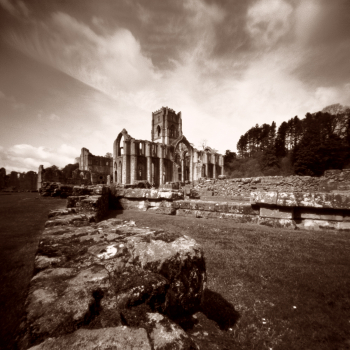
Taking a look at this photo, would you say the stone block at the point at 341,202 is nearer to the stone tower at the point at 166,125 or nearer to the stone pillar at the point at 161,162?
the stone pillar at the point at 161,162

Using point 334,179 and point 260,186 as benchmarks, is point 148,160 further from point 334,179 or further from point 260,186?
point 334,179

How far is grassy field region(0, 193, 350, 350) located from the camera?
1713 mm

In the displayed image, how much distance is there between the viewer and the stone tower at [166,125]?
6319 centimetres

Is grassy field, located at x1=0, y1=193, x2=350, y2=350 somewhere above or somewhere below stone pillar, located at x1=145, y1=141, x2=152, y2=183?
below

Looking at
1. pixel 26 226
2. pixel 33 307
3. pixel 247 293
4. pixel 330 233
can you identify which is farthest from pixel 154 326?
pixel 26 226

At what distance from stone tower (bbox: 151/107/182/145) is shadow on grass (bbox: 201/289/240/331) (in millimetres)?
62011

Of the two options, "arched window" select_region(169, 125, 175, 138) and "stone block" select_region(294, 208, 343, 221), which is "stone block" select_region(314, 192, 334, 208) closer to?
"stone block" select_region(294, 208, 343, 221)

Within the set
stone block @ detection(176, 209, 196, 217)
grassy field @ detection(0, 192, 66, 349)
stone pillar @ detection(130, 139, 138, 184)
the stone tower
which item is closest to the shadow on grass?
grassy field @ detection(0, 192, 66, 349)

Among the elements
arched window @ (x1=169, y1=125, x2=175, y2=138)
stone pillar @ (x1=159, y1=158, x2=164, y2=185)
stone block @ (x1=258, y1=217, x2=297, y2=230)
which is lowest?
stone block @ (x1=258, y1=217, x2=297, y2=230)

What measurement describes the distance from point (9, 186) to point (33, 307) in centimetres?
4465

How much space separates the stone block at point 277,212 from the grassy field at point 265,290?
0.66 m

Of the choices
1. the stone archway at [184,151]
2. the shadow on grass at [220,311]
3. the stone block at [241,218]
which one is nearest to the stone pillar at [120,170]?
the stone archway at [184,151]

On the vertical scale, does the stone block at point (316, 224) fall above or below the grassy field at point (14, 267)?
above

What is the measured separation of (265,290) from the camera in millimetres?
2324
